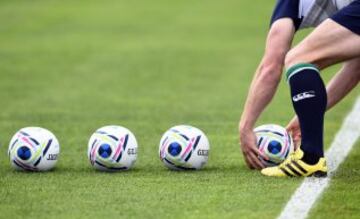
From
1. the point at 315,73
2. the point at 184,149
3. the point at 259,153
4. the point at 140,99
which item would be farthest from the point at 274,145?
the point at 140,99

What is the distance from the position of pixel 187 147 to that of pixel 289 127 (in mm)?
1215

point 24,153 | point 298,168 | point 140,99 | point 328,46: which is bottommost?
point 140,99

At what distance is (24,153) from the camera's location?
1013 cm

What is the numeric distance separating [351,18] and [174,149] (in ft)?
6.33

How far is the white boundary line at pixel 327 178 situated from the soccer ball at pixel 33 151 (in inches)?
90.0

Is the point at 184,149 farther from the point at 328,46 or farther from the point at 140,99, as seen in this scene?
the point at 140,99

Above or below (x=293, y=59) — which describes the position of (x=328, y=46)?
above

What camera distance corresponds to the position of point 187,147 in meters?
10.1

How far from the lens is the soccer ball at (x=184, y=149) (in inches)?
398

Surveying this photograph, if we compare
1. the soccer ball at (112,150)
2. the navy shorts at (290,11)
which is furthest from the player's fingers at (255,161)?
the navy shorts at (290,11)

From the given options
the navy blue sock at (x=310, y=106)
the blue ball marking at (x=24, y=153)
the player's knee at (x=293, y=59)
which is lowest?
the blue ball marking at (x=24, y=153)

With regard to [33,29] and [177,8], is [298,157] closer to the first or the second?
[33,29]

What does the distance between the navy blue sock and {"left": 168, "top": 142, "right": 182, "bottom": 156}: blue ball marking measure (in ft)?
3.86

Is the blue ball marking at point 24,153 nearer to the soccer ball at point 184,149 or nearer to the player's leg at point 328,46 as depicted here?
the soccer ball at point 184,149
